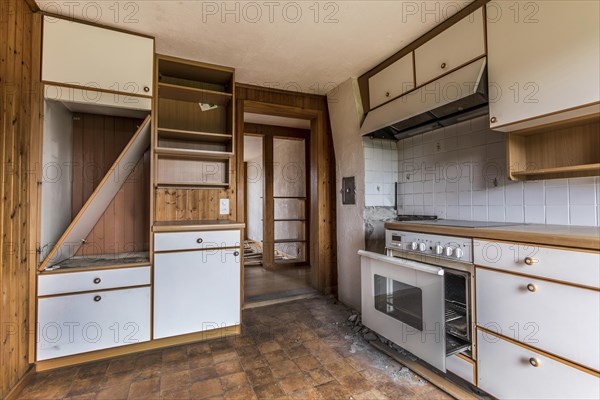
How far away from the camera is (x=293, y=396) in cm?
159

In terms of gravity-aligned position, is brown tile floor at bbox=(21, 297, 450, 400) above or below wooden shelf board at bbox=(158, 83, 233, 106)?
below

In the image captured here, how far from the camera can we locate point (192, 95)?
2514 mm

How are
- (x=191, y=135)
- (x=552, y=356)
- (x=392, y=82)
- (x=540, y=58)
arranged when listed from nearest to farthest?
(x=552, y=356) → (x=540, y=58) → (x=392, y=82) → (x=191, y=135)

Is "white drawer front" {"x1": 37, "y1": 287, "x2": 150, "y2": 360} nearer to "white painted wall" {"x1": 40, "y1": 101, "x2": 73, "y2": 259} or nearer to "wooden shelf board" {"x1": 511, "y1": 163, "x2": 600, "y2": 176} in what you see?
"white painted wall" {"x1": 40, "y1": 101, "x2": 73, "y2": 259}

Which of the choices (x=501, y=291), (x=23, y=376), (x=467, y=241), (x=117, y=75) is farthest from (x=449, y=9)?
(x=23, y=376)

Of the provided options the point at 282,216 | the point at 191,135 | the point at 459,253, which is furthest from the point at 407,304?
the point at 282,216

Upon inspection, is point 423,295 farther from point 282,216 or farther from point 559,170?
point 282,216

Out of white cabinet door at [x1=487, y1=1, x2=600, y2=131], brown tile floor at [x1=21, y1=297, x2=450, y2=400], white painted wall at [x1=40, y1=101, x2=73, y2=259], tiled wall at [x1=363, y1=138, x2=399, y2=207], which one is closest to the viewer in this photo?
white cabinet door at [x1=487, y1=1, x2=600, y2=131]

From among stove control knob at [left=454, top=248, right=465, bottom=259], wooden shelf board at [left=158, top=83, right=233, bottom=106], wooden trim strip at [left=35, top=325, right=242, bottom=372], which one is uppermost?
wooden shelf board at [left=158, top=83, right=233, bottom=106]

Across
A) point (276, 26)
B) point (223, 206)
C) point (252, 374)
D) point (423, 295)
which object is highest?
point (276, 26)

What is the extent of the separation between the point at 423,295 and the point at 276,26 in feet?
6.26

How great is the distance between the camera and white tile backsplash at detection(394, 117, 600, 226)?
158cm

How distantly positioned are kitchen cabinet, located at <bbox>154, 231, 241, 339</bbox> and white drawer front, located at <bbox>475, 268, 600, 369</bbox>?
1.63 meters

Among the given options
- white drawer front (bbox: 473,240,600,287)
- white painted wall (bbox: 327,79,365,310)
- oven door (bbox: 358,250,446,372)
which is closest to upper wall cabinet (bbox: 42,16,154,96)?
white painted wall (bbox: 327,79,365,310)
